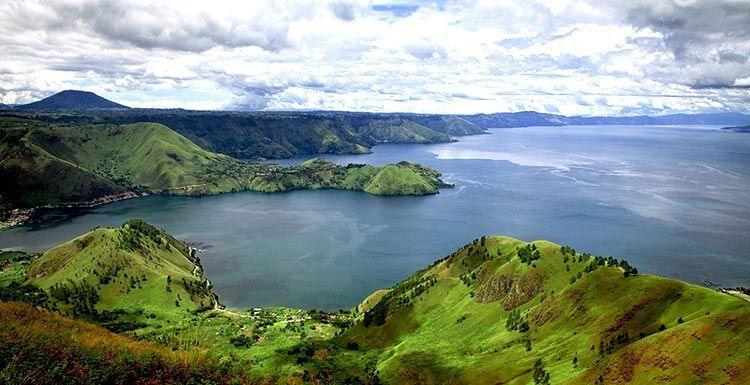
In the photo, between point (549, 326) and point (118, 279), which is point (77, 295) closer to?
point (118, 279)

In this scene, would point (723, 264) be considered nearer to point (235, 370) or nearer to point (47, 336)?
point (235, 370)

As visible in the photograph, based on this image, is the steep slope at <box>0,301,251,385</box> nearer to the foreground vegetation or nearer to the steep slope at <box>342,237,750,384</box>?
the foreground vegetation

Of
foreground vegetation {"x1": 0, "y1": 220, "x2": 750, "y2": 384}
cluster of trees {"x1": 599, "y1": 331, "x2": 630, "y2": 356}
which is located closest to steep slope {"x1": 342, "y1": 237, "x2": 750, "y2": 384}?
cluster of trees {"x1": 599, "y1": 331, "x2": 630, "y2": 356}

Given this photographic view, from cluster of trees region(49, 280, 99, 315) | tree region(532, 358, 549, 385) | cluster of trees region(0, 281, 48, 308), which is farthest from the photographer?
cluster of trees region(49, 280, 99, 315)

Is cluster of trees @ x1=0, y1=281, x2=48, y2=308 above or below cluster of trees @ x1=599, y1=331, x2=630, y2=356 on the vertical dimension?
below

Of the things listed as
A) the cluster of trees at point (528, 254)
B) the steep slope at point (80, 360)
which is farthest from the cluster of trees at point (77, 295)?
the cluster of trees at point (528, 254)

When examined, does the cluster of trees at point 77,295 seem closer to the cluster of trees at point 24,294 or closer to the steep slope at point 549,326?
the cluster of trees at point 24,294

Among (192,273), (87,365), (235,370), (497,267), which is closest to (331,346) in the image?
(235,370)
